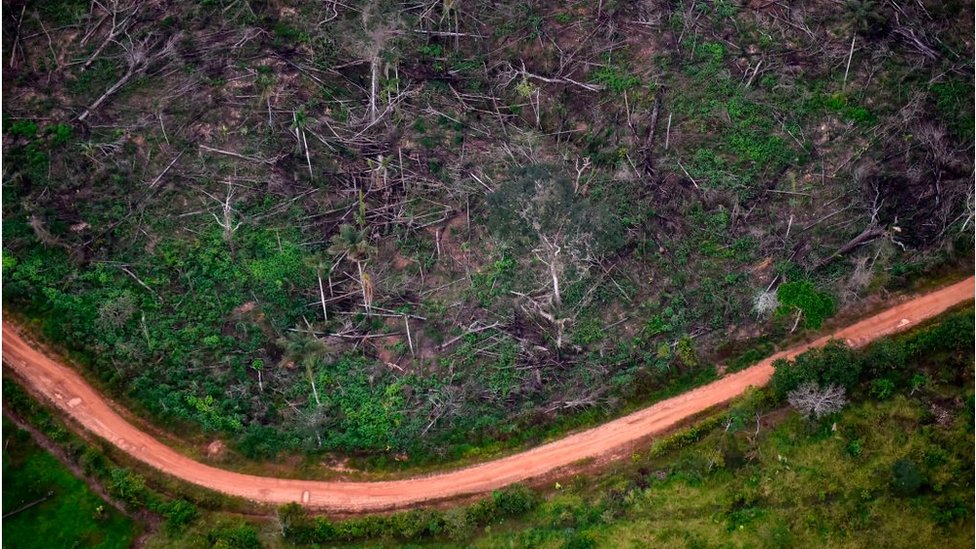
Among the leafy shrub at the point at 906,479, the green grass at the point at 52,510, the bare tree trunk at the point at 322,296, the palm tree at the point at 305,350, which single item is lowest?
the green grass at the point at 52,510

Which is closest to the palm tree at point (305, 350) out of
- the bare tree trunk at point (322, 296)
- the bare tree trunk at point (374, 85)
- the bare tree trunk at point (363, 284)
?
the bare tree trunk at point (322, 296)

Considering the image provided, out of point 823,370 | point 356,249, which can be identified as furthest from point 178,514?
point 823,370

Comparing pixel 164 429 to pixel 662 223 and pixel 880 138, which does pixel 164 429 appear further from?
pixel 880 138

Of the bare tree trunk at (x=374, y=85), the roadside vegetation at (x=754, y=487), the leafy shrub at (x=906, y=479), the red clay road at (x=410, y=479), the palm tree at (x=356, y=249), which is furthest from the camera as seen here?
the bare tree trunk at (x=374, y=85)

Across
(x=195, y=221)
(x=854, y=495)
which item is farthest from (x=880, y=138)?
(x=195, y=221)

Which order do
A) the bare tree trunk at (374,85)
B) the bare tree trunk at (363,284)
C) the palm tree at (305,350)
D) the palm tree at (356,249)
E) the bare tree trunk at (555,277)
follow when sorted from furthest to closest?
the bare tree trunk at (374,85), the bare tree trunk at (363,284), the bare tree trunk at (555,277), the palm tree at (356,249), the palm tree at (305,350)

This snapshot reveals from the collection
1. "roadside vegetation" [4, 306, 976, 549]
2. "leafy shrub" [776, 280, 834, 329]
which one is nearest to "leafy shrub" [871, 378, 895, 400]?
"roadside vegetation" [4, 306, 976, 549]

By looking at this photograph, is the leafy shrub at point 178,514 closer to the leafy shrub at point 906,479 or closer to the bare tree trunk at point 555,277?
the bare tree trunk at point 555,277
